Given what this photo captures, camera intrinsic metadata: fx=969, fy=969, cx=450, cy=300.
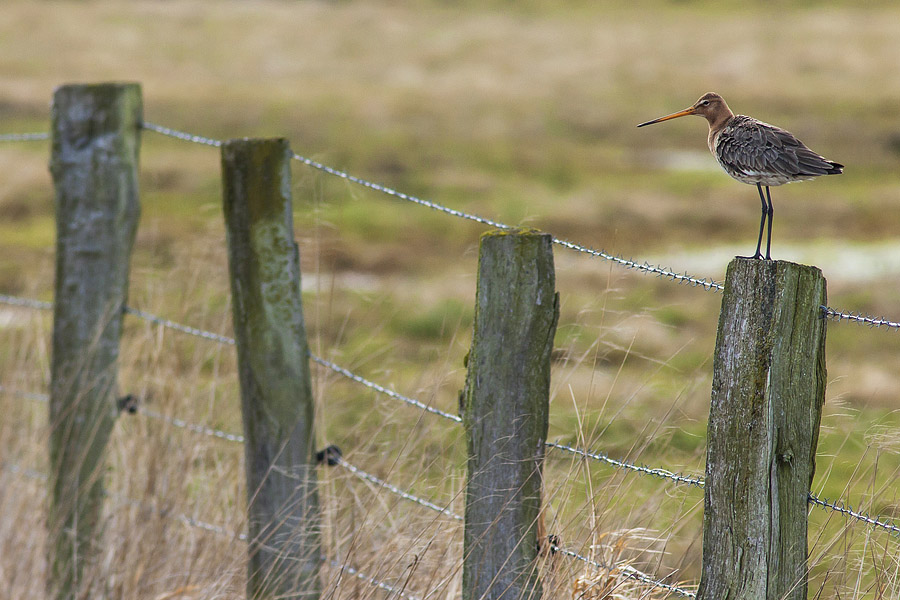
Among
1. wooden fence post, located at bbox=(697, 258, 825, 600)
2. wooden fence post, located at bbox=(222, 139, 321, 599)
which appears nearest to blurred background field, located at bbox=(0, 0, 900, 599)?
wooden fence post, located at bbox=(222, 139, 321, 599)

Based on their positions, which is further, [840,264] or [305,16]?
[305,16]

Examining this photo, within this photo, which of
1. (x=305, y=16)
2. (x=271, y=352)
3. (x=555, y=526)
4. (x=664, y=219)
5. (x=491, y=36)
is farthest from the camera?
(x=305, y=16)

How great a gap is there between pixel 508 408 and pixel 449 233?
15.6 metres

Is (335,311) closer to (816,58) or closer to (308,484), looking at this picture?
(308,484)

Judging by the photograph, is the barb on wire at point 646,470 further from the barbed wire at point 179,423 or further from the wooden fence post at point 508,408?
the barbed wire at point 179,423

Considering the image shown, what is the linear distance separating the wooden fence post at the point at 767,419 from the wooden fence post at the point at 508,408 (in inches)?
21.5

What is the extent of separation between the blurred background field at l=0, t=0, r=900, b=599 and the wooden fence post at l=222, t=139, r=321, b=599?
0.58ft

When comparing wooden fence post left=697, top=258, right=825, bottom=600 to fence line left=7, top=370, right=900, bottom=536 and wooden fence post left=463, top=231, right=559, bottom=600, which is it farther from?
wooden fence post left=463, top=231, right=559, bottom=600

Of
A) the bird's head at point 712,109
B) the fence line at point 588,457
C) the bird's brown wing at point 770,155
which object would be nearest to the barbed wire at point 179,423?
the fence line at point 588,457

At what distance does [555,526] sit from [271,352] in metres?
1.15

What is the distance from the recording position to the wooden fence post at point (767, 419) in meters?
2.25

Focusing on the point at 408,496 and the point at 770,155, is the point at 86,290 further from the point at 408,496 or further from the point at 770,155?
the point at 770,155

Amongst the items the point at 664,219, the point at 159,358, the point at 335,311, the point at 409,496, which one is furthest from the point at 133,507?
the point at 664,219

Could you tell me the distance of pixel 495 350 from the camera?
272cm
